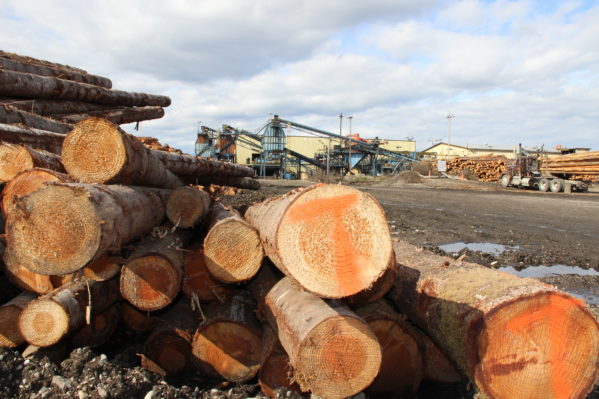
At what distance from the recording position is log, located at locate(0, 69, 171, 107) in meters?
7.93

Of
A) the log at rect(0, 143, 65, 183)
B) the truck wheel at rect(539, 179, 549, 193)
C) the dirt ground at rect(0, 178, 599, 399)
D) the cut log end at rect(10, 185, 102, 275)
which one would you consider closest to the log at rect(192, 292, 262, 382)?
the dirt ground at rect(0, 178, 599, 399)

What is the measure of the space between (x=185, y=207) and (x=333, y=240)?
7.87ft

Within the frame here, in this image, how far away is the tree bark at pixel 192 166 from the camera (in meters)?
6.42

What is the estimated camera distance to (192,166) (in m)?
7.36

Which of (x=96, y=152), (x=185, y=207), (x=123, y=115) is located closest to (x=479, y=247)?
(x=185, y=207)

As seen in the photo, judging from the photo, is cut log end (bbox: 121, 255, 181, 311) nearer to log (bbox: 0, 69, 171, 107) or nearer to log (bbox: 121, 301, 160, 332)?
log (bbox: 121, 301, 160, 332)

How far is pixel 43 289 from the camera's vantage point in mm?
3350

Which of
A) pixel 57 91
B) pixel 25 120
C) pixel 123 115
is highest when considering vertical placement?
pixel 57 91

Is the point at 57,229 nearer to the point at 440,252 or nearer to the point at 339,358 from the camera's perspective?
the point at 339,358

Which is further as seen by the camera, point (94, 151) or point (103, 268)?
point (94, 151)

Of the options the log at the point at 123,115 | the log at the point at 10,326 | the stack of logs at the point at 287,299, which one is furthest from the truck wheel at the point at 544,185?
the log at the point at 10,326

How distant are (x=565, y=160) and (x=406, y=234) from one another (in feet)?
61.7

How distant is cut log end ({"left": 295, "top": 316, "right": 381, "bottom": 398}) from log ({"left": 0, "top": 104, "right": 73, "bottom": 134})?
5731 millimetres

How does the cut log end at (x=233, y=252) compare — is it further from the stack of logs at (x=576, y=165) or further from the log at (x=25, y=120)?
the stack of logs at (x=576, y=165)
